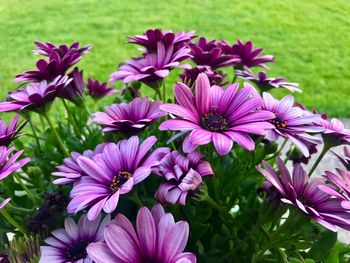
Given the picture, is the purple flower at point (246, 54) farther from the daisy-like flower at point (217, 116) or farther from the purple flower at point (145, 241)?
the purple flower at point (145, 241)

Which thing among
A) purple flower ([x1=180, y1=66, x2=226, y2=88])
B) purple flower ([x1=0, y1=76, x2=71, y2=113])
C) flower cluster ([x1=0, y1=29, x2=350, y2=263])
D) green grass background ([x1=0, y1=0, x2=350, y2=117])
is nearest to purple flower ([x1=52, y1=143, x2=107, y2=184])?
flower cluster ([x1=0, y1=29, x2=350, y2=263])

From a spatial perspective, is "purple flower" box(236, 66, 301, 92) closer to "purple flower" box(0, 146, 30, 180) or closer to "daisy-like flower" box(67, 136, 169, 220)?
"daisy-like flower" box(67, 136, 169, 220)

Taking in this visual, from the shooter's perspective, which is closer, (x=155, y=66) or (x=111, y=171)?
(x=111, y=171)

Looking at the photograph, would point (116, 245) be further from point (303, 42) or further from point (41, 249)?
point (303, 42)

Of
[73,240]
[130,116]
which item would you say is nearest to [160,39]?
[130,116]

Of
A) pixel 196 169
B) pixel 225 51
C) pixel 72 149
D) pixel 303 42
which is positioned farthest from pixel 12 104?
pixel 303 42

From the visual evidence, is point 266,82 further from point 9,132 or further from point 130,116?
point 9,132

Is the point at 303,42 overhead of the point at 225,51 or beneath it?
beneath
